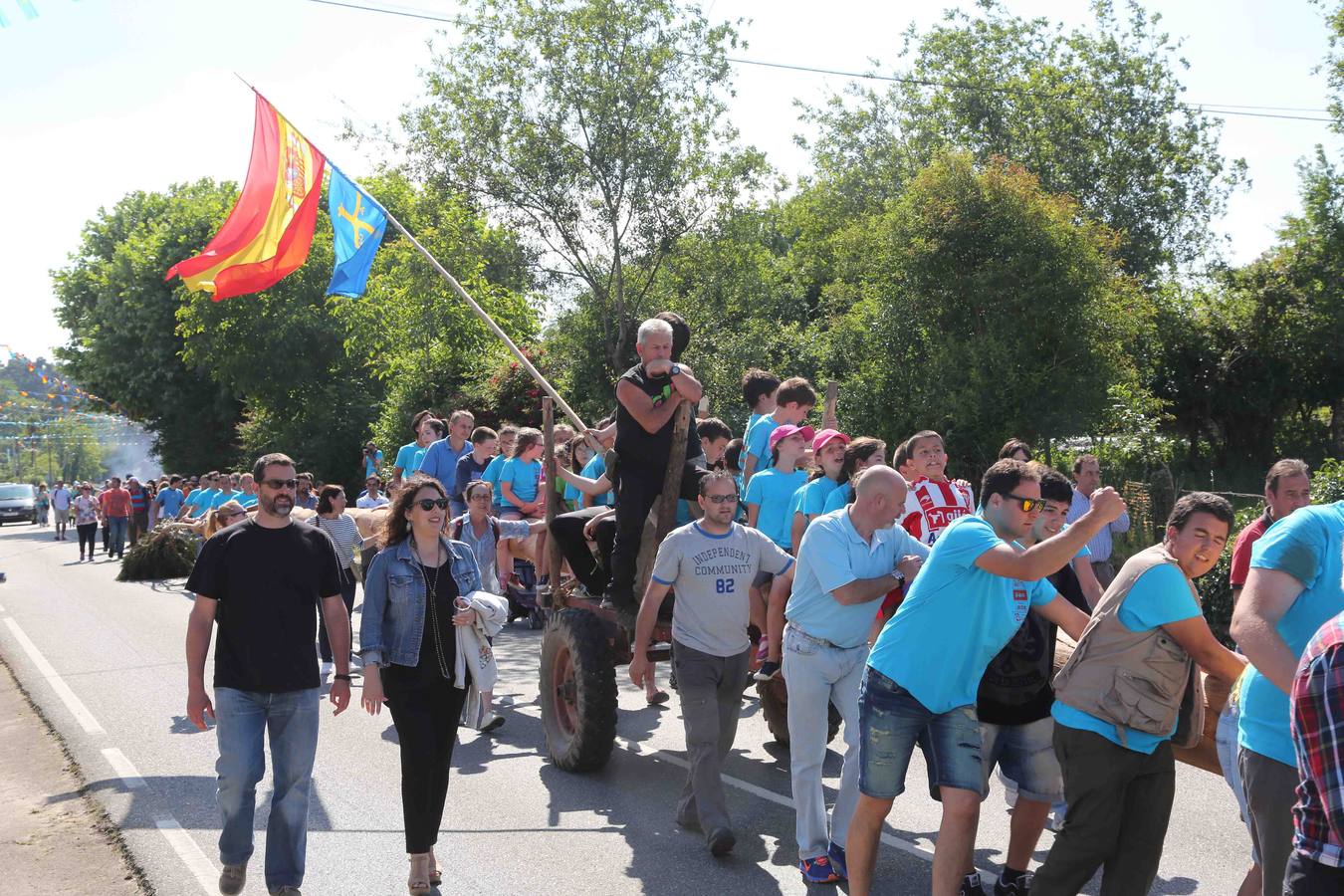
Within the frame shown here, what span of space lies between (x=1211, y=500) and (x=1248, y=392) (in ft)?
67.3

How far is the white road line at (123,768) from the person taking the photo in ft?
25.4

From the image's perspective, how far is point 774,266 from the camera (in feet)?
82.6

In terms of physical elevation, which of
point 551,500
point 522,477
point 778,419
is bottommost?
point 551,500

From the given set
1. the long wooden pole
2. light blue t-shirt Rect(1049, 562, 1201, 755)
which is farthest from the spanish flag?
light blue t-shirt Rect(1049, 562, 1201, 755)

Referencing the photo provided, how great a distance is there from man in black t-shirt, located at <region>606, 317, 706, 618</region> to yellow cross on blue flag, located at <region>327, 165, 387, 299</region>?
521cm

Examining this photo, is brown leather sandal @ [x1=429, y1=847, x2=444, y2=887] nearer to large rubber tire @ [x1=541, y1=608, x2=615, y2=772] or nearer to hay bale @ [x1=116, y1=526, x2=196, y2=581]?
large rubber tire @ [x1=541, y1=608, x2=615, y2=772]

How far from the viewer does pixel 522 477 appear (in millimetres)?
12125

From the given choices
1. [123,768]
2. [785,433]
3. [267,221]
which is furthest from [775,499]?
[267,221]

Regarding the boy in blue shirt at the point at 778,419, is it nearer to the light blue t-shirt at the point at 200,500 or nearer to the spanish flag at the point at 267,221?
the spanish flag at the point at 267,221

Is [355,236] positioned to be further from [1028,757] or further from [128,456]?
[128,456]

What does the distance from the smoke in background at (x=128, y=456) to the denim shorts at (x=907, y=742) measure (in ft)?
445

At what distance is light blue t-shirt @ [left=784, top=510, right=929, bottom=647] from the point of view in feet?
17.9

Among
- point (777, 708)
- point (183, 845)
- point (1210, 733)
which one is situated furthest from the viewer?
point (777, 708)

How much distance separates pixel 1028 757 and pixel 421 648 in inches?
108
